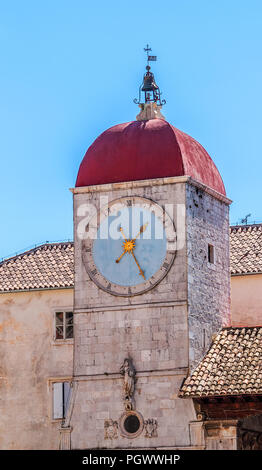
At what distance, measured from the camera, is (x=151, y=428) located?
178ft

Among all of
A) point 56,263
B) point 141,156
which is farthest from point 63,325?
point 141,156

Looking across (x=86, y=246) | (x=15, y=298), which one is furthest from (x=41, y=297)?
(x=86, y=246)

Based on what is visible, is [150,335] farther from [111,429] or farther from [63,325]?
[63,325]

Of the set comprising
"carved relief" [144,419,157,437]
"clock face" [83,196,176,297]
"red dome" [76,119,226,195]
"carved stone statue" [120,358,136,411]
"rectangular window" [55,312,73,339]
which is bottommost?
"carved relief" [144,419,157,437]

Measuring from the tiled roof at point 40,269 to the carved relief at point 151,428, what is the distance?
33.7 ft

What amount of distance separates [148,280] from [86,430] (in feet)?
17.0

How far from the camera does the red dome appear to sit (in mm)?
55812

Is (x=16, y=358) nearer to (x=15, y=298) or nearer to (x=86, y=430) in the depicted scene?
(x=15, y=298)

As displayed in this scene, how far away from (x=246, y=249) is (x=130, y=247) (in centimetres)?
929

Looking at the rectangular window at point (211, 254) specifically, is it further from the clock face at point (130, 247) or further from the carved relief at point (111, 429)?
the carved relief at point (111, 429)

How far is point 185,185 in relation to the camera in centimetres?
5531

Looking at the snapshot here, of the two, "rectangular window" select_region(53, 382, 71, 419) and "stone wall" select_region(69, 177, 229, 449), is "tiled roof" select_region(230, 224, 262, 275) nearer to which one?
"stone wall" select_region(69, 177, 229, 449)

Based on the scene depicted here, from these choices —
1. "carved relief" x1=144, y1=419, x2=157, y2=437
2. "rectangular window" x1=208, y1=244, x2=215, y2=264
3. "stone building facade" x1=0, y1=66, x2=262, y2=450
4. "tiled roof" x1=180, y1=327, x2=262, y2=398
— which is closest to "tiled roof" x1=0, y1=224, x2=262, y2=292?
"stone building facade" x1=0, y1=66, x2=262, y2=450

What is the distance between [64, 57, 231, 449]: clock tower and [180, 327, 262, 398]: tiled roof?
445mm
